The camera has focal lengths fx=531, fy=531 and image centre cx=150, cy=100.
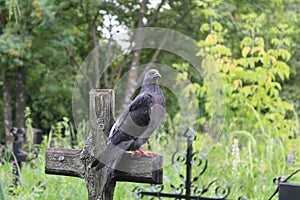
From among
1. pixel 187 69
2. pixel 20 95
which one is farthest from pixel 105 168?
pixel 20 95

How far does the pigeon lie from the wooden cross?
0.10 m

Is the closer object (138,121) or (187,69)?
(138,121)

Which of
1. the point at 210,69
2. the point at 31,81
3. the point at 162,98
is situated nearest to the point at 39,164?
the point at 210,69

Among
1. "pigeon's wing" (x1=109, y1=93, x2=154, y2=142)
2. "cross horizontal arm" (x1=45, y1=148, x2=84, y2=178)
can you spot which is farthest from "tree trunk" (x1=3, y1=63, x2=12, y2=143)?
"pigeon's wing" (x1=109, y1=93, x2=154, y2=142)

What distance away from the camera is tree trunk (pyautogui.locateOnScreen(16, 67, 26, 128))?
800 centimetres

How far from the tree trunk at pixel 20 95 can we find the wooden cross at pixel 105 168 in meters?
6.28

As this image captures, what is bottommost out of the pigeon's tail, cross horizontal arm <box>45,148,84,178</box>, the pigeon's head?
cross horizontal arm <box>45,148,84,178</box>

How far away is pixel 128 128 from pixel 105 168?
0.78 ft

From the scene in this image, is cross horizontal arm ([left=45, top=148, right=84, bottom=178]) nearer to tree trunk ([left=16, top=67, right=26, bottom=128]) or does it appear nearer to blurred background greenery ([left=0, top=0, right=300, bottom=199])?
blurred background greenery ([left=0, top=0, right=300, bottom=199])

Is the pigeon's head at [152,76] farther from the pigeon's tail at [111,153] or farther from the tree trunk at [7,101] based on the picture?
the tree trunk at [7,101]

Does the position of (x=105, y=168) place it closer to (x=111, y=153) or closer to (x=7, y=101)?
(x=111, y=153)

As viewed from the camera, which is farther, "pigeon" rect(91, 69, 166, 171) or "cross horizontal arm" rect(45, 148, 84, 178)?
"cross horizontal arm" rect(45, 148, 84, 178)

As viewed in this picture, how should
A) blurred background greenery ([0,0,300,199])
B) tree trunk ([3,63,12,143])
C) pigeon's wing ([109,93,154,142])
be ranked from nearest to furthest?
pigeon's wing ([109,93,154,142])
blurred background greenery ([0,0,300,199])
tree trunk ([3,63,12,143])

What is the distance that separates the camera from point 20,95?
802cm
